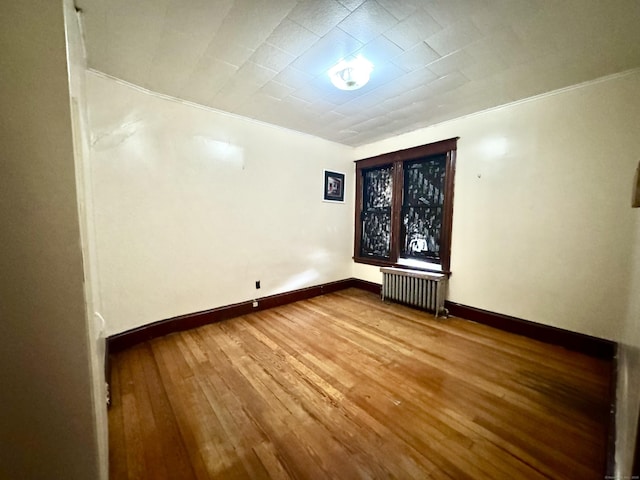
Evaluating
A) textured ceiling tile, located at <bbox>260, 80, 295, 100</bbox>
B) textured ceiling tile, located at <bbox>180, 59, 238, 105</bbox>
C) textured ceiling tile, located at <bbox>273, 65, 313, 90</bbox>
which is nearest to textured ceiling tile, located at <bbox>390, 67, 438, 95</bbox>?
textured ceiling tile, located at <bbox>273, 65, 313, 90</bbox>

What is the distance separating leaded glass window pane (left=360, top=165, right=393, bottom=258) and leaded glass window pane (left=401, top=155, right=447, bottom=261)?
303mm

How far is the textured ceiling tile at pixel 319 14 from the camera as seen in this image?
1386mm

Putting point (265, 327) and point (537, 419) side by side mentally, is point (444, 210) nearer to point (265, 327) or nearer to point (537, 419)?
point (537, 419)

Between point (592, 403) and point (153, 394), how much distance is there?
121 inches

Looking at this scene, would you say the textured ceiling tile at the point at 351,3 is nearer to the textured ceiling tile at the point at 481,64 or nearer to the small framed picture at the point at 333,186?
the textured ceiling tile at the point at 481,64

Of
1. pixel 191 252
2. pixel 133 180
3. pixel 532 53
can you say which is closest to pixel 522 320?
pixel 532 53

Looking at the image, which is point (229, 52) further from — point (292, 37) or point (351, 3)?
point (351, 3)

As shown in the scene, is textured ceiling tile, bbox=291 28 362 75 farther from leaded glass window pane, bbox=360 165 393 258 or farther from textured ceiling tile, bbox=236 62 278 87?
leaded glass window pane, bbox=360 165 393 258

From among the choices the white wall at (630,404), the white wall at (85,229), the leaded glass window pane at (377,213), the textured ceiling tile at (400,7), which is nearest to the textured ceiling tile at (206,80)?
the white wall at (85,229)

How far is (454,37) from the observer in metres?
1.64

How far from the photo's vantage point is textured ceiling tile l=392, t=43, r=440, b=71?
5.75 ft

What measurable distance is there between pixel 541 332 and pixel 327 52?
3353 millimetres

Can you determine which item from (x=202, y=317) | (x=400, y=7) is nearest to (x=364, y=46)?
(x=400, y=7)

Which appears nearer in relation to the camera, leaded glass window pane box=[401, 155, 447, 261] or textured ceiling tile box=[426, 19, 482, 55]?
textured ceiling tile box=[426, 19, 482, 55]
